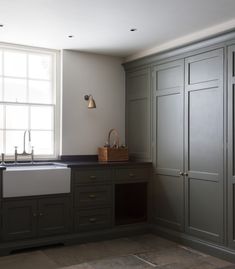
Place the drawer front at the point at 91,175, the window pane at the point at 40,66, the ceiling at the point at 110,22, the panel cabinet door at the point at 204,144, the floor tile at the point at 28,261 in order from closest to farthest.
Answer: the ceiling at the point at 110,22, the floor tile at the point at 28,261, the panel cabinet door at the point at 204,144, the drawer front at the point at 91,175, the window pane at the point at 40,66

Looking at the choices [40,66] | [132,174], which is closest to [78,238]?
[132,174]

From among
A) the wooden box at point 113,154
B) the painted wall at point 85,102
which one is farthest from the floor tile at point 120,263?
the painted wall at point 85,102

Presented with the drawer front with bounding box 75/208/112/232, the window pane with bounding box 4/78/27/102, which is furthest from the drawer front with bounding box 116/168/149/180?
the window pane with bounding box 4/78/27/102

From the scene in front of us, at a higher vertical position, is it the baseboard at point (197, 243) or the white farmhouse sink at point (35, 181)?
the white farmhouse sink at point (35, 181)

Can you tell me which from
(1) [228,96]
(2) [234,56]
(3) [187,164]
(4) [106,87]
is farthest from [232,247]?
(4) [106,87]

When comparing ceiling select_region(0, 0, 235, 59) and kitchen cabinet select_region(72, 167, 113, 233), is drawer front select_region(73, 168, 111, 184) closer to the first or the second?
kitchen cabinet select_region(72, 167, 113, 233)

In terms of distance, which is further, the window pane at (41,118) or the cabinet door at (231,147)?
the window pane at (41,118)

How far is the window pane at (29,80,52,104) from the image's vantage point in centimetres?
501

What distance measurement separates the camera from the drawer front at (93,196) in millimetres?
4535

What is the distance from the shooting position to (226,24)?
12.7 ft

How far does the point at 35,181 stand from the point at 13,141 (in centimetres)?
90

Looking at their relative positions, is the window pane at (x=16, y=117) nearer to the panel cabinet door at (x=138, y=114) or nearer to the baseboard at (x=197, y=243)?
the panel cabinet door at (x=138, y=114)

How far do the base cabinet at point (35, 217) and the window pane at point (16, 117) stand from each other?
3.75 feet

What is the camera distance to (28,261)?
3.85m
